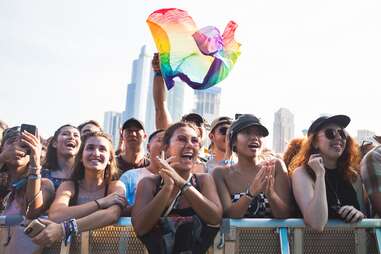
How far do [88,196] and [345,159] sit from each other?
2336 mm

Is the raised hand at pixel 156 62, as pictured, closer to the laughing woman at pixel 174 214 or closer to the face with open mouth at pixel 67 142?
the face with open mouth at pixel 67 142

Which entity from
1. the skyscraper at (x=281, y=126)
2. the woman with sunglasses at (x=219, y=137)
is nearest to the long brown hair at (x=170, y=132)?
the woman with sunglasses at (x=219, y=137)

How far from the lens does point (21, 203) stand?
153 inches

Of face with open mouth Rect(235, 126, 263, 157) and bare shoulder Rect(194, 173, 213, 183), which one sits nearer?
bare shoulder Rect(194, 173, 213, 183)

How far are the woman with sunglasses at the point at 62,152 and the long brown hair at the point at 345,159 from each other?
7.67 ft

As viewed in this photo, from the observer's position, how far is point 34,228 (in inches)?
120

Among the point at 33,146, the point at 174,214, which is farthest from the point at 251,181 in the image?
the point at 33,146

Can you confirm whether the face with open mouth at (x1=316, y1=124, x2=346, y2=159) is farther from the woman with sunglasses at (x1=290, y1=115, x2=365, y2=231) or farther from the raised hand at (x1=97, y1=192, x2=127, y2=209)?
the raised hand at (x1=97, y1=192, x2=127, y2=209)

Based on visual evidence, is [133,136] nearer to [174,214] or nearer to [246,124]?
[246,124]

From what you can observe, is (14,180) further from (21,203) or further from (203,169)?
(203,169)

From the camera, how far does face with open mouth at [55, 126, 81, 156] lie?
15.4 ft

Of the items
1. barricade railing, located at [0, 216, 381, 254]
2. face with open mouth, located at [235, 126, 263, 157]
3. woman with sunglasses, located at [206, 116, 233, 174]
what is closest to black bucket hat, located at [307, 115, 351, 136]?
face with open mouth, located at [235, 126, 263, 157]

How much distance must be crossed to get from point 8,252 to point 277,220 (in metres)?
2.07

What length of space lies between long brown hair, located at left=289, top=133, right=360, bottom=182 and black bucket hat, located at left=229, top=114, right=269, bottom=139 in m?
0.39
